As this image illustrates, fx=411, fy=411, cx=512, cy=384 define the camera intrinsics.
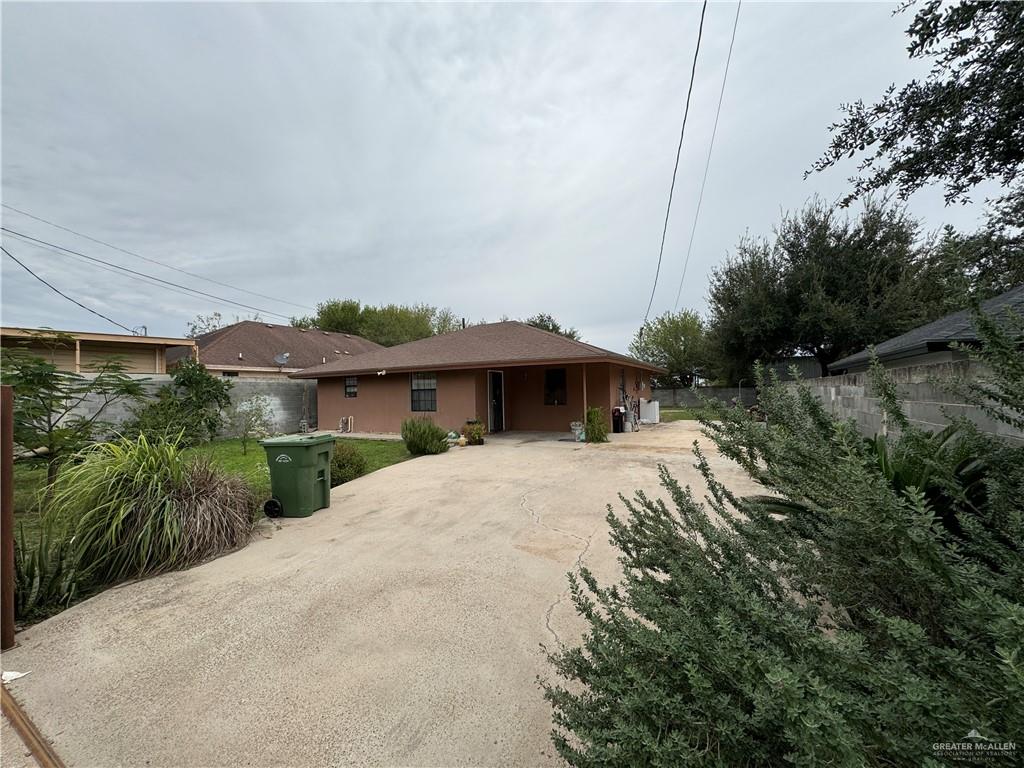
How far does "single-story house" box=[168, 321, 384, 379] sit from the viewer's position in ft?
59.7

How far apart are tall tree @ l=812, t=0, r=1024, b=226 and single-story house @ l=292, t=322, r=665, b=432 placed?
26.7ft

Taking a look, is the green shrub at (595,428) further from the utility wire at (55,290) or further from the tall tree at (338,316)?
the tall tree at (338,316)

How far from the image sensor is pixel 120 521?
3.49 meters

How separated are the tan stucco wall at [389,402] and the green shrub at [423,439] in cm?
255

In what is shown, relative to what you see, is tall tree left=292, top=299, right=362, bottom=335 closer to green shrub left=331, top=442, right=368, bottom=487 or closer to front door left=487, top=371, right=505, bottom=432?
front door left=487, top=371, right=505, bottom=432

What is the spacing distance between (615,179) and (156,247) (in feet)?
70.4

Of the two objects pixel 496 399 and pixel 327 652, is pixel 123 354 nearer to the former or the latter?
pixel 496 399

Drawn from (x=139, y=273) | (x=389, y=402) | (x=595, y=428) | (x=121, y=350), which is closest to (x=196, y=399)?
(x=389, y=402)

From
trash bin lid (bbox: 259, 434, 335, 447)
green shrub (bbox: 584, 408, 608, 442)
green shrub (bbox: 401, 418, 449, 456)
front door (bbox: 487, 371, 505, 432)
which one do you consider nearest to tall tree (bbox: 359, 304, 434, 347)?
front door (bbox: 487, 371, 505, 432)

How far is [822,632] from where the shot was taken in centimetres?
120

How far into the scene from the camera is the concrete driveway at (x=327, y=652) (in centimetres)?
180

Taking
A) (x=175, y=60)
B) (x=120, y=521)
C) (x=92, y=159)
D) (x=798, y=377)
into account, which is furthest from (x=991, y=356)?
(x=92, y=159)

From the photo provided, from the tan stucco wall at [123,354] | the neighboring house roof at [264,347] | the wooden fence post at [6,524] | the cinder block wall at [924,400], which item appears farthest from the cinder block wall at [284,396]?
the cinder block wall at [924,400]

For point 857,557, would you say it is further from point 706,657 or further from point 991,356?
point 991,356
